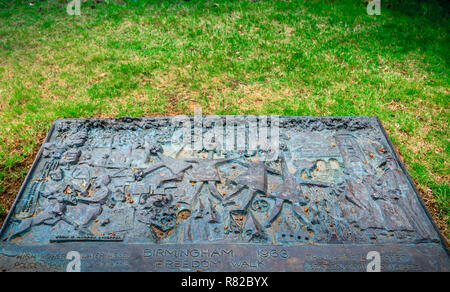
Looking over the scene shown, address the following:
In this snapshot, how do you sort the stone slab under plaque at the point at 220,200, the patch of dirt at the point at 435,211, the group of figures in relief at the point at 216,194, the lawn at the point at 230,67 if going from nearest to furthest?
the stone slab under plaque at the point at 220,200 < the group of figures in relief at the point at 216,194 < the patch of dirt at the point at 435,211 < the lawn at the point at 230,67

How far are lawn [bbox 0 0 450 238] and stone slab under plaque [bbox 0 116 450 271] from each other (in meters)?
0.77

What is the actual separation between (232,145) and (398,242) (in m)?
1.99

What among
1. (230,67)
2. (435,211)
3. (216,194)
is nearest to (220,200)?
(216,194)

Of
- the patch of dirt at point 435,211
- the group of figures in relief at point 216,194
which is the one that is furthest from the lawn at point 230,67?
the group of figures in relief at point 216,194

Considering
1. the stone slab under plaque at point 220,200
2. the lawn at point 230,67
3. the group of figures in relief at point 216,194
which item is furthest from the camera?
the lawn at point 230,67

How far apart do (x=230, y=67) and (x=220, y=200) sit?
11.3 feet

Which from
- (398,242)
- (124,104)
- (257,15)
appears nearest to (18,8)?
(124,104)

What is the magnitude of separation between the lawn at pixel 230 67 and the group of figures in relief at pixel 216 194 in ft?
2.51

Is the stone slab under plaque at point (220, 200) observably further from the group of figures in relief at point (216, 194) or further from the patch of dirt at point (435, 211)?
the patch of dirt at point (435, 211)

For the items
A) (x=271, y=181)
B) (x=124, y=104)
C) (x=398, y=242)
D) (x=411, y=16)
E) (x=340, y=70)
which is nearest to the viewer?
(x=398, y=242)

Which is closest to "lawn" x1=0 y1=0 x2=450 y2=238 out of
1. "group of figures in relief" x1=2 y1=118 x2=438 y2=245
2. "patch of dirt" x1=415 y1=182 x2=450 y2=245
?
"patch of dirt" x1=415 y1=182 x2=450 y2=245

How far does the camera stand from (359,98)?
5203 millimetres

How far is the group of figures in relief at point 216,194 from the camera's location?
9.55ft
